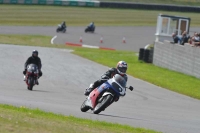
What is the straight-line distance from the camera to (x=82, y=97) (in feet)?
65.1

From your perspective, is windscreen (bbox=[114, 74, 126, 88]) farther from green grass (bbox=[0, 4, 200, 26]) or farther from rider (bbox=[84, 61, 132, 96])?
green grass (bbox=[0, 4, 200, 26])

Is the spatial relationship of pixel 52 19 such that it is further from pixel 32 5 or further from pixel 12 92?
pixel 12 92

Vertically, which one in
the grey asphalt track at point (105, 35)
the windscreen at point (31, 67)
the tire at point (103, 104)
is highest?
the tire at point (103, 104)

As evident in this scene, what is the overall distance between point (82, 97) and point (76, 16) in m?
43.3

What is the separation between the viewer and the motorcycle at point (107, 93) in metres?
14.3

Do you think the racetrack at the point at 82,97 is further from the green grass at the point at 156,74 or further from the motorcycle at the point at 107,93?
the green grass at the point at 156,74

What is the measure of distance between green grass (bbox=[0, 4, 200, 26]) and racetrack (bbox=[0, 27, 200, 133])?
22773mm

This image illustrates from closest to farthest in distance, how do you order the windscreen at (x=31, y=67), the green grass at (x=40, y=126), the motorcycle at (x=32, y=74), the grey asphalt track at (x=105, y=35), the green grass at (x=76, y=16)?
the green grass at (x=40, y=126) → the motorcycle at (x=32, y=74) → the windscreen at (x=31, y=67) → the grey asphalt track at (x=105, y=35) → the green grass at (x=76, y=16)

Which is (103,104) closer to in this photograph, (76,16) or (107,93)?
(107,93)

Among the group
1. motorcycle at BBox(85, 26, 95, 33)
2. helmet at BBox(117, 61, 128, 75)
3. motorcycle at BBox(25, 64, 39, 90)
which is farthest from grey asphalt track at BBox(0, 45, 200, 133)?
motorcycle at BBox(85, 26, 95, 33)

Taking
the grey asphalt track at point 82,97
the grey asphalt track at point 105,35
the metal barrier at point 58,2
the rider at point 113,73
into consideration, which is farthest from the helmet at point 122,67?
the metal barrier at point 58,2

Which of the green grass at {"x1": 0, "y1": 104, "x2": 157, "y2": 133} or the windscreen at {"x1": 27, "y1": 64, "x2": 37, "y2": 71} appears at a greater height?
the green grass at {"x1": 0, "y1": 104, "x2": 157, "y2": 133}

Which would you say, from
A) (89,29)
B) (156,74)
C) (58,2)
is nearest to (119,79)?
(156,74)

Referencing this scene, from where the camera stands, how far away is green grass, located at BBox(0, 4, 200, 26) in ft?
190
